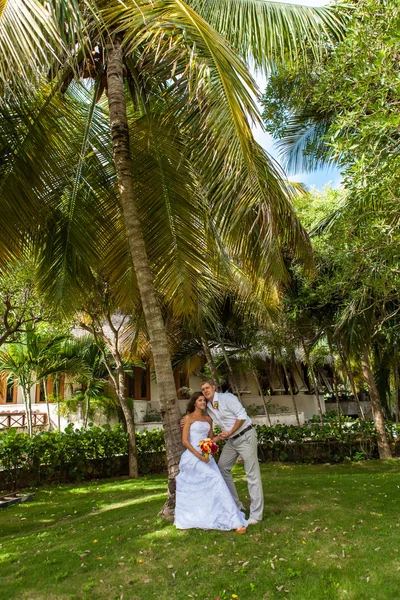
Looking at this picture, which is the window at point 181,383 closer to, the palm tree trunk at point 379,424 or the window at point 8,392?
the window at point 8,392

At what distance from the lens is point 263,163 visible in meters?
6.20

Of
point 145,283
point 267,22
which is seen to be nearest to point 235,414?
point 145,283

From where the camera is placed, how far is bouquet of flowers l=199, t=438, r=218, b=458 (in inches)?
216

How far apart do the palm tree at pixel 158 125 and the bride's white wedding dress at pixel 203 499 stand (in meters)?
0.35

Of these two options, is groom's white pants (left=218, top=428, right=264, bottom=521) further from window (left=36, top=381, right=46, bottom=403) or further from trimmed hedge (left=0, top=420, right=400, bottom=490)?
window (left=36, top=381, right=46, bottom=403)

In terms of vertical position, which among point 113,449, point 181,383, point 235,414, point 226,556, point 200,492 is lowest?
point 226,556

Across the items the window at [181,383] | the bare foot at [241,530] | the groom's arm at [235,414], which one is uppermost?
the window at [181,383]

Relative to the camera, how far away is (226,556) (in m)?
4.52

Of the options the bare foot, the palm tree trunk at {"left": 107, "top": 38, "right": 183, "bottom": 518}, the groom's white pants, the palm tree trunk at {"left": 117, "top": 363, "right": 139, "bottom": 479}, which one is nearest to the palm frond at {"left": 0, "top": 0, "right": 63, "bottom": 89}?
the palm tree trunk at {"left": 107, "top": 38, "right": 183, "bottom": 518}

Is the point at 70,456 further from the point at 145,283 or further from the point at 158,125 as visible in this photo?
the point at 158,125

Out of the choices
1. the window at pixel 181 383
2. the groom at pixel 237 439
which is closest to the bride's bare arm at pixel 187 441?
the groom at pixel 237 439

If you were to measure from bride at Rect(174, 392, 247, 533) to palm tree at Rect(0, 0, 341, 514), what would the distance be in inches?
10.4

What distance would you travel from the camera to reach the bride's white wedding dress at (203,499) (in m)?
5.17

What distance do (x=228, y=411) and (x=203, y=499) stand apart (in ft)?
3.48
